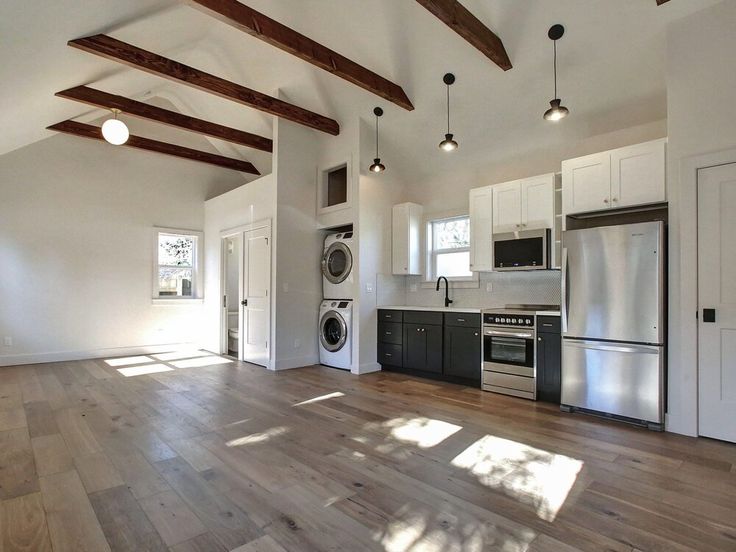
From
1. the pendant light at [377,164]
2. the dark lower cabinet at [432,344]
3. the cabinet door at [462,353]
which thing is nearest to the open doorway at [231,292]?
the dark lower cabinet at [432,344]

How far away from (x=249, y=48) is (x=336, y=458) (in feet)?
16.4

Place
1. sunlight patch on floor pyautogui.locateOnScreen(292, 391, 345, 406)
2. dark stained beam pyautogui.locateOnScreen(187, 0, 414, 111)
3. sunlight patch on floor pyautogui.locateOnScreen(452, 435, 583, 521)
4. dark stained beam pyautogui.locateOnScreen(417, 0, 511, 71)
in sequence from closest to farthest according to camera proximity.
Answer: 1. sunlight patch on floor pyautogui.locateOnScreen(452, 435, 583, 521)
2. dark stained beam pyautogui.locateOnScreen(417, 0, 511, 71)
3. dark stained beam pyautogui.locateOnScreen(187, 0, 414, 111)
4. sunlight patch on floor pyautogui.locateOnScreen(292, 391, 345, 406)

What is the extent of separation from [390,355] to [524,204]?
2.60m

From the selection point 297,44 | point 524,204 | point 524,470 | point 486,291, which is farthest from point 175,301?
point 524,470

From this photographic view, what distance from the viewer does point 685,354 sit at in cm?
307

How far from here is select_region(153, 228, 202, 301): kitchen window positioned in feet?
22.6

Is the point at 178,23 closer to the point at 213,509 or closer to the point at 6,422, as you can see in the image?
the point at 6,422

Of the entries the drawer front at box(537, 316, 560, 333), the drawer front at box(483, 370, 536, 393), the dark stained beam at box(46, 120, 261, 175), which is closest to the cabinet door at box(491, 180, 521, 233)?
the drawer front at box(537, 316, 560, 333)

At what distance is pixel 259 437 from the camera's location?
2.94 metres

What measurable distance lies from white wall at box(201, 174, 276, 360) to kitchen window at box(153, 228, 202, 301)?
0.73 feet

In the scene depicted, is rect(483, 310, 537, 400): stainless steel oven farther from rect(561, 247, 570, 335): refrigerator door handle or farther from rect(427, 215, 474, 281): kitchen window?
rect(427, 215, 474, 281): kitchen window

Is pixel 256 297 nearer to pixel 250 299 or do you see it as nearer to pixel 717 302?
pixel 250 299

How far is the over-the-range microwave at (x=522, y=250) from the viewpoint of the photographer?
4199 millimetres

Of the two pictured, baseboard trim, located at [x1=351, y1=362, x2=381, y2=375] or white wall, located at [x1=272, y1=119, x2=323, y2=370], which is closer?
baseboard trim, located at [x1=351, y1=362, x2=381, y2=375]
